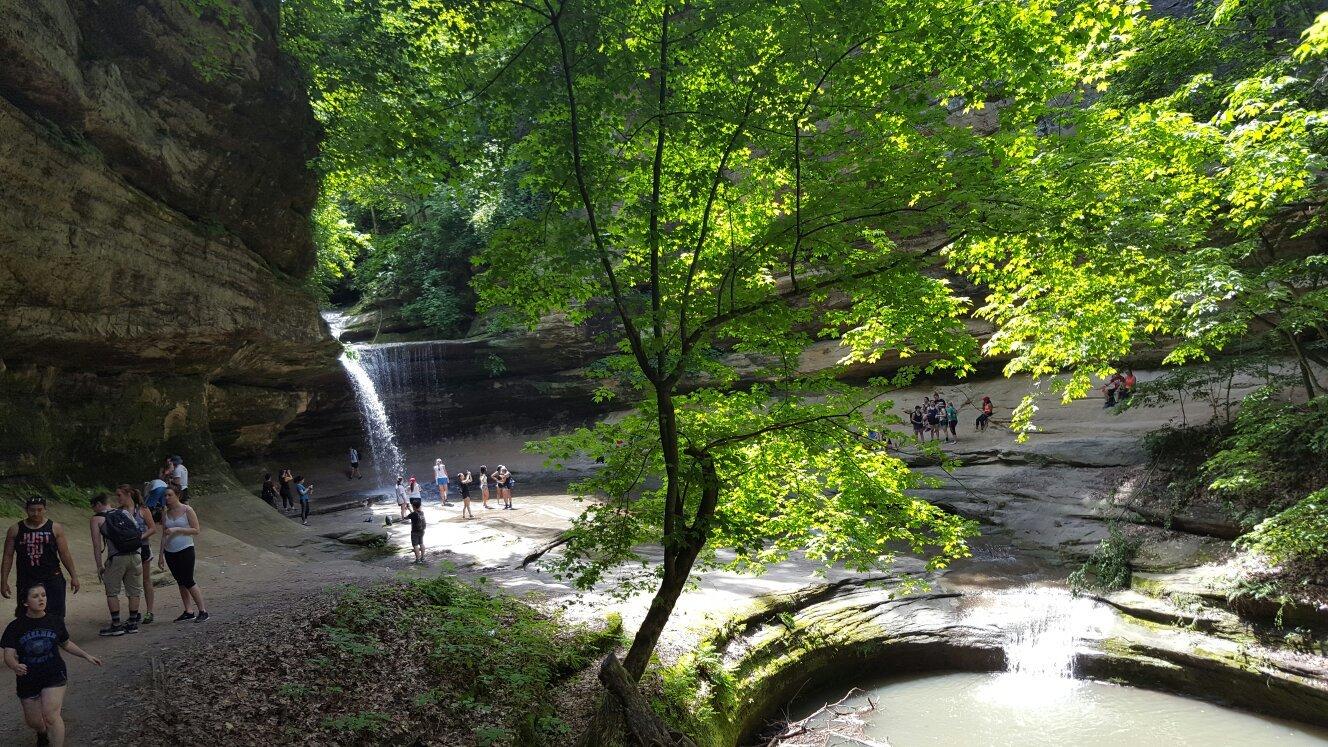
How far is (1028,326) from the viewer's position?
24.8ft

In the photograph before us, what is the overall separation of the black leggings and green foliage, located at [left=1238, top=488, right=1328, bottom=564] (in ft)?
43.6

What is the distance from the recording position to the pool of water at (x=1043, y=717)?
8.46 meters

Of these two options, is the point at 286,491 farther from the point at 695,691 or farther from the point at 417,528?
the point at 695,691

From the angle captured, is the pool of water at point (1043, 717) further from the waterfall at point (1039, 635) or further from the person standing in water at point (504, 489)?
the person standing in water at point (504, 489)

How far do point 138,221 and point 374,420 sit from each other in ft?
43.4

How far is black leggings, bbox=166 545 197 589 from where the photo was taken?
22.2ft

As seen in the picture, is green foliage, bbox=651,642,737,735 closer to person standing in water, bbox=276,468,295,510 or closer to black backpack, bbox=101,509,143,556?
black backpack, bbox=101,509,143,556

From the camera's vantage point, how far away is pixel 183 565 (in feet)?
22.4

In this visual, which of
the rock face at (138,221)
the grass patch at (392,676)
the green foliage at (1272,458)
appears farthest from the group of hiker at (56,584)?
the green foliage at (1272,458)

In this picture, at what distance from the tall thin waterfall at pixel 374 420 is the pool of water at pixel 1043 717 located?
18.2 meters

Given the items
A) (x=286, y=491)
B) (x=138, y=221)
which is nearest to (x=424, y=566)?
(x=138, y=221)

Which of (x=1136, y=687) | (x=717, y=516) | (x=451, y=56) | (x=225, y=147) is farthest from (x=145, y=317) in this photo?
(x=1136, y=687)

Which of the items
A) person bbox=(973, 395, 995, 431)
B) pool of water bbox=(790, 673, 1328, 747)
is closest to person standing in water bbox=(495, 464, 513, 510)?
pool of water bbox=(790, 673, 1328, 747)

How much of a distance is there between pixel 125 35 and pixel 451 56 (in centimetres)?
954
